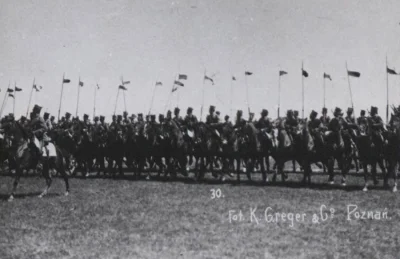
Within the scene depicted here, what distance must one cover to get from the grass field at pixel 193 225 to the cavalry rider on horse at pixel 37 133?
5.61 feet

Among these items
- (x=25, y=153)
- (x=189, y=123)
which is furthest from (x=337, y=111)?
(x=25, y=153)

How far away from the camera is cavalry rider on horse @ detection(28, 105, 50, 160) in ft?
51.9

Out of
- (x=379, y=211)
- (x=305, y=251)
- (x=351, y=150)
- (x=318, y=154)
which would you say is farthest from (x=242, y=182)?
(x=305, y=251)

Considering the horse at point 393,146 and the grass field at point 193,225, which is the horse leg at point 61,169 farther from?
the horse at point 393,146

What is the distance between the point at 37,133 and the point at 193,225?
295 inches

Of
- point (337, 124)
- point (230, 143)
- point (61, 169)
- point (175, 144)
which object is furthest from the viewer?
point (175, 144)

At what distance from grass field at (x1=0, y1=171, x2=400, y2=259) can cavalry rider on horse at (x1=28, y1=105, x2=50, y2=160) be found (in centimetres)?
171

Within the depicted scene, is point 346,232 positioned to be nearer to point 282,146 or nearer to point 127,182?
point 282,146

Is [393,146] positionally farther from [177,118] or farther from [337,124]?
[177,118]

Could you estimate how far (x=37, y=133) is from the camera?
52.4 feet

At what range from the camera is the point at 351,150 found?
19.4m

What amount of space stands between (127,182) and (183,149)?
285 centimetres

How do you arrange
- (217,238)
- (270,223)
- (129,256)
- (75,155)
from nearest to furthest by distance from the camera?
(129,256), (217,238), (270,223), (75,155)

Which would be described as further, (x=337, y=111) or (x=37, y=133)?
(x=337, y=111)
